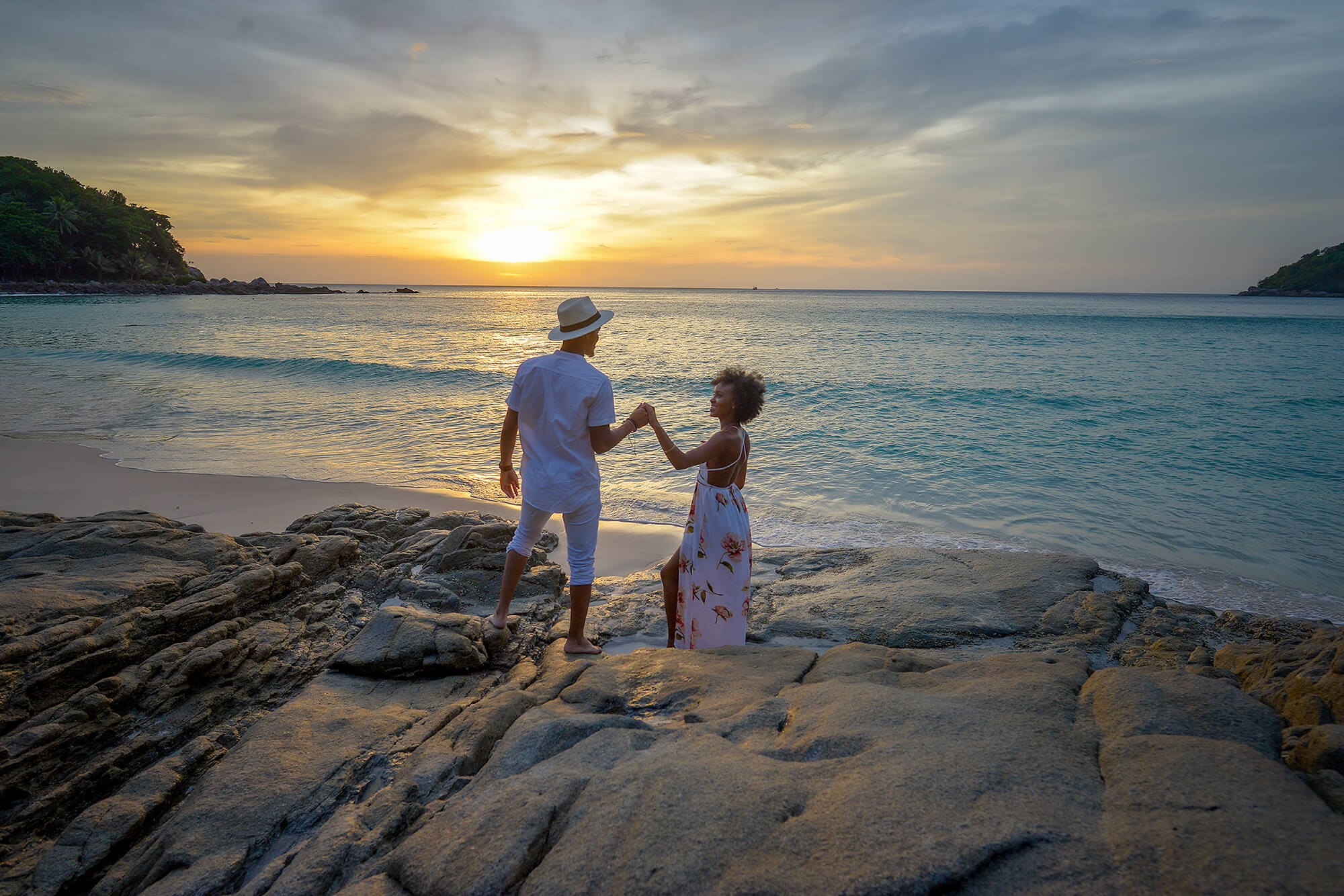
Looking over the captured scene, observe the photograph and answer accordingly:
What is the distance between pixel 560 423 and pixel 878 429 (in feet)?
37.2

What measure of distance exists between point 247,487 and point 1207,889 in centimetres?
963

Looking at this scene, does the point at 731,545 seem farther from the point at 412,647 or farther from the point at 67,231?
the point at 67,231

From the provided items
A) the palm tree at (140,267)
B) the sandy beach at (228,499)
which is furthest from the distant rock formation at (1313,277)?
the palm tree at (140,267)

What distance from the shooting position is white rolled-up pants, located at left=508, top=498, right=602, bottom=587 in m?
3.95

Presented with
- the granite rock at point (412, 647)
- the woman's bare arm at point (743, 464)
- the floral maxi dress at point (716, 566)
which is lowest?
the granite rock at point (412, 647)

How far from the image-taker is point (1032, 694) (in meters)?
2.66

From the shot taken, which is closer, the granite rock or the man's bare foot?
the granite rock

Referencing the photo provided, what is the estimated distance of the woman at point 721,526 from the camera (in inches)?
155

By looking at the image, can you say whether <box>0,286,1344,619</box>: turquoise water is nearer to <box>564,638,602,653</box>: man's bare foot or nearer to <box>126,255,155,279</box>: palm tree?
<box>564,638,602,653</box>: man's bare foot

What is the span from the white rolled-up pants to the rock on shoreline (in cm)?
56

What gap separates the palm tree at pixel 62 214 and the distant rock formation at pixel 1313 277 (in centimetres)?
16711

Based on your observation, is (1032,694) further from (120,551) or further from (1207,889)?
(120,551)

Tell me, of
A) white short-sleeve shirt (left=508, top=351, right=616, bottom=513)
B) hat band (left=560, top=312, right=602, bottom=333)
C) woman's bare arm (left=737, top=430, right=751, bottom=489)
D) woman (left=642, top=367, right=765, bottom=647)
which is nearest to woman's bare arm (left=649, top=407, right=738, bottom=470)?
woman (left=642, top=367, right=765, bottom=647)

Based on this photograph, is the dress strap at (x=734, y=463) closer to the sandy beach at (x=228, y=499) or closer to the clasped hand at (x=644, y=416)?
the clasped hand at (x=644, y=416)
